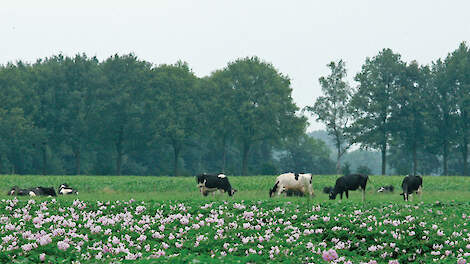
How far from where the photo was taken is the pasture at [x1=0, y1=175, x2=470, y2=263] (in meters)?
15.8

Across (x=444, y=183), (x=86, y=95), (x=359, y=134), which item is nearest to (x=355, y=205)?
(x=444, y=183)

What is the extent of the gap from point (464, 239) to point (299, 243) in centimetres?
510

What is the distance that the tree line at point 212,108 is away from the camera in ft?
301

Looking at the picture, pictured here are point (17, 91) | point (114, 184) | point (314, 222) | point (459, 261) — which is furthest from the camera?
point (17, 91)

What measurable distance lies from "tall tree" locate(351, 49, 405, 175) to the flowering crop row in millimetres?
69786

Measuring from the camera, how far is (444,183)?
199 feet

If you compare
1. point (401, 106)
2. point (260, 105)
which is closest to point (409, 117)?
point (401, 106)

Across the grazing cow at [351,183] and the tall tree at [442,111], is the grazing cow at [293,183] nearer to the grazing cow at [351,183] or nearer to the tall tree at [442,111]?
the grazing cow at [351,183]

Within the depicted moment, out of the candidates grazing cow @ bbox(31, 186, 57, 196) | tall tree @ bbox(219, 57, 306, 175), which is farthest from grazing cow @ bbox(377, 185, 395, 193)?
tall tree @ bbox(219, 57, 306, 175)

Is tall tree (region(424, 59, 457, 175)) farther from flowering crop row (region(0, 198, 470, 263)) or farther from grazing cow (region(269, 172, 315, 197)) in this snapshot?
flowering crop row (region(0, 198, 470, 263))

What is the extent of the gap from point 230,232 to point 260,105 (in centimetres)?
7629

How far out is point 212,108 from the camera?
95.7 metres

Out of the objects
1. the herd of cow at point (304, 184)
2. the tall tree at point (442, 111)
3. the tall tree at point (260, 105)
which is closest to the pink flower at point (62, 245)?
the herd of cow at point (304, 184)

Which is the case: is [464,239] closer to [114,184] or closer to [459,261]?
[459,261]
